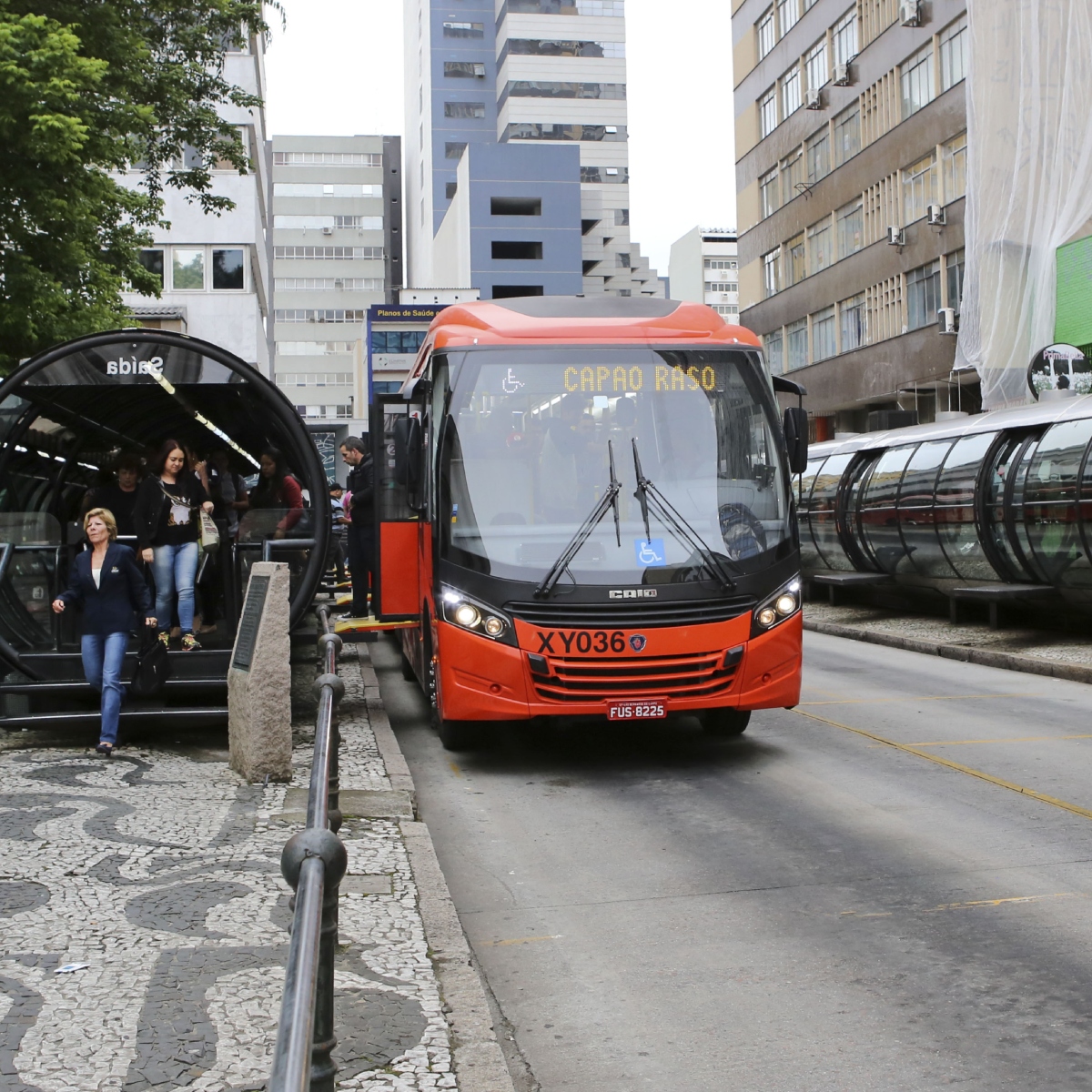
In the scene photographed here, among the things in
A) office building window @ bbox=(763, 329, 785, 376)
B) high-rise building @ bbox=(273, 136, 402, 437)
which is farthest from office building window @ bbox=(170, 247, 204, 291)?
high-rise building @ bbox=(273, 136, 402, 437)

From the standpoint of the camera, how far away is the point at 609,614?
914 centimetres

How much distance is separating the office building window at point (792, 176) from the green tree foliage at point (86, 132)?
28.5 m

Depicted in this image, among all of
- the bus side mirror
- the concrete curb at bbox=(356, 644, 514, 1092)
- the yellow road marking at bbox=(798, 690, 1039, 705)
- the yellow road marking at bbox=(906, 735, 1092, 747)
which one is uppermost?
the bus side mirror

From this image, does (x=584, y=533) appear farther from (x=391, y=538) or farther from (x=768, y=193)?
(x=768, y=193)

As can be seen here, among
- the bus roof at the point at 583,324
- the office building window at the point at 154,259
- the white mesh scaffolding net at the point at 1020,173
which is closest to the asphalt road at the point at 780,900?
the bus roof at the point at 583,324

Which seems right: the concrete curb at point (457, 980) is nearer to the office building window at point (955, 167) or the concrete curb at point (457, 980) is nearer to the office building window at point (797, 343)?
the office building window at point (955, 167)

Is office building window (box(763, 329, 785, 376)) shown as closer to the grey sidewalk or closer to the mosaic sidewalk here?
the grey sidewalk

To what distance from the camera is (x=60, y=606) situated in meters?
9.84

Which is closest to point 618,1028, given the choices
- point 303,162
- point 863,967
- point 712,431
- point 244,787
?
point 863,967

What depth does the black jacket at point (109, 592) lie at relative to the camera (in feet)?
32.2

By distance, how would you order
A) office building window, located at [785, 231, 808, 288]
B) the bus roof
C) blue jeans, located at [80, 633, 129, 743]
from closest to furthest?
blue jeans, located at [80, 633, 129, 743] → the bus roof → office building window, located at [785, 231, 808, 288]

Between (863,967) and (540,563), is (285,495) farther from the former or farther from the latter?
(863,967)

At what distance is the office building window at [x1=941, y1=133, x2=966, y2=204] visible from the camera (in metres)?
34.5

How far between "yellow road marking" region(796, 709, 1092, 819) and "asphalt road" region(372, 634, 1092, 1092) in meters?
0.04
